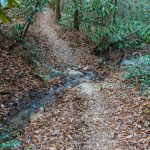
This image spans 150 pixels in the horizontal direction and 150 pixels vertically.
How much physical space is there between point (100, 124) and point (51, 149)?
1428mm

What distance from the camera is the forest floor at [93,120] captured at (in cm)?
584

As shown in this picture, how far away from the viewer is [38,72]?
1073 cm

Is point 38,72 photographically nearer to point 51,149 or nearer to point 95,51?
point 95,51

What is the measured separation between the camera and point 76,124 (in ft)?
22.3

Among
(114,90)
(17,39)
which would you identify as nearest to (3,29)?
(17,39)

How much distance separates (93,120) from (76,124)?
1.41 ft

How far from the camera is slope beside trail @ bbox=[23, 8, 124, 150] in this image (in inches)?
233

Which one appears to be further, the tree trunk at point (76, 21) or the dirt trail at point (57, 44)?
the tree trunk at point (76, 21)

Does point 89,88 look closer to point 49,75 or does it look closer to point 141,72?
point 141,72

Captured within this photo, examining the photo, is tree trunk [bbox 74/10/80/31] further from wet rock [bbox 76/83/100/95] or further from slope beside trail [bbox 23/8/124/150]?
wet rock [bbox 76/83/100/95]

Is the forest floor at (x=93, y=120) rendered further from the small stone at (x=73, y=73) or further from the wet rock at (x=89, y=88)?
the small stone at (x=73, y=73)

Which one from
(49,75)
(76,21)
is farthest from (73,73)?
(76,21)

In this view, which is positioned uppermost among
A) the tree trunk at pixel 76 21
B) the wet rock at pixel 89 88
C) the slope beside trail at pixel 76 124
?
the tree trunk at pixel 76 21

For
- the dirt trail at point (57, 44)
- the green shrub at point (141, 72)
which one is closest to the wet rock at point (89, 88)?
the green shrub at point (141, 72)
